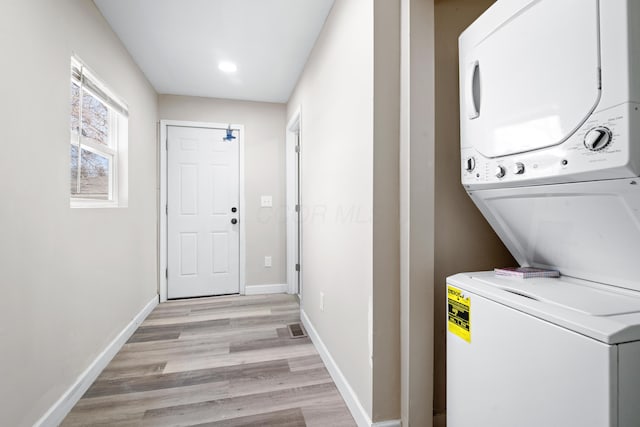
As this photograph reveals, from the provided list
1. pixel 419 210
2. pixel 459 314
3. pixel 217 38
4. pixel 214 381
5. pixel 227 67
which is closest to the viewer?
pixel 459 314

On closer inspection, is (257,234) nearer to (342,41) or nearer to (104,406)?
(104,406)

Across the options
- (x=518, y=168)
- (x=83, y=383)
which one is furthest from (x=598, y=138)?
(x=83, y=383)

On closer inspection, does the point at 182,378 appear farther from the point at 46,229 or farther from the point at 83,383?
the point at 46,229

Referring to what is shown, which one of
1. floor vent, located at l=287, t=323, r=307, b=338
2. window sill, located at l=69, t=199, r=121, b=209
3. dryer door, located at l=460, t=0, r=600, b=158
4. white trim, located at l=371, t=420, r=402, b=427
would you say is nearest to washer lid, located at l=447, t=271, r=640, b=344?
dryer door, located at l=460, t=0, r=600, b=158

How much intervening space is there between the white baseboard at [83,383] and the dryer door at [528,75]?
2.22 meters

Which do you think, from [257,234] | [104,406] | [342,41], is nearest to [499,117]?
[342,41]

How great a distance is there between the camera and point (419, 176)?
1.31 meters

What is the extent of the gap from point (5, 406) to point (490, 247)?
2118 mm

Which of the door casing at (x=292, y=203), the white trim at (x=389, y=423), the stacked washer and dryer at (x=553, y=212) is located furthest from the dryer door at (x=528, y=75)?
the door casing at (x=292, y=203)

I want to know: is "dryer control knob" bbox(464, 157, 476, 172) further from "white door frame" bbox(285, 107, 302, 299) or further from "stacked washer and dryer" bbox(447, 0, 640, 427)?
"white door frame" bbox(285, 107, 302, 299)

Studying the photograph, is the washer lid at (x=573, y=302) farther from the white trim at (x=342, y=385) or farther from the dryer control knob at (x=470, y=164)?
the white trim at (x=342, y=385)

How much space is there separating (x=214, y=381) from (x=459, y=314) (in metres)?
1.55

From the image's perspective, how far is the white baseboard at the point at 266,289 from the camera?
375cm

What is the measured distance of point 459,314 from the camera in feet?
3.63
